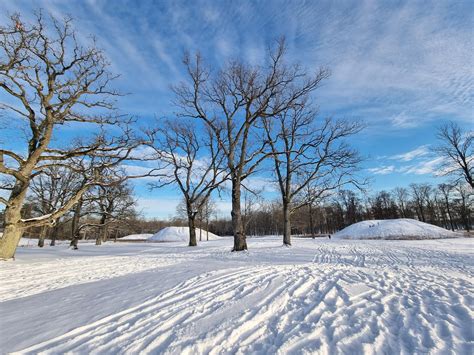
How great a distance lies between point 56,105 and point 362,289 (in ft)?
48.1

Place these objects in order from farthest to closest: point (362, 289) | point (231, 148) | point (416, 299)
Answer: point (231, 148) → point (362, 289) → point (416, 299)

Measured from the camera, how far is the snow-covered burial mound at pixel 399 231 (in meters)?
27.7

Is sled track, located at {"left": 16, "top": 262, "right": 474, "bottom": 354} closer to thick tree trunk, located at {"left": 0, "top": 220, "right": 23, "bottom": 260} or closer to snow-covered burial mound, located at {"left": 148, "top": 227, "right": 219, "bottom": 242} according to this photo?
thick tree trunk, located at {"left": 0, "top": 220, "right": 23, "bottom": 260}

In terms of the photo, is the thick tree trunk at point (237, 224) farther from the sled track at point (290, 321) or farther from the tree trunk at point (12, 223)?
the tree trunk at point (12, 223)

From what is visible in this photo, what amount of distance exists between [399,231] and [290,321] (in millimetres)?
35088

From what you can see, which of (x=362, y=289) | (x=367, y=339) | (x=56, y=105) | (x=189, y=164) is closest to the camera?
(x=367, y=339)

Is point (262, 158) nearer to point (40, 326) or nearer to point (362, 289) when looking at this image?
point (362, 289)

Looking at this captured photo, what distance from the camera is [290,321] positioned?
121 inches

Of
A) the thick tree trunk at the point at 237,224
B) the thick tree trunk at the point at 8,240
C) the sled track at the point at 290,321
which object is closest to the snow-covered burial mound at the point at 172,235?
the thick tree trunk at the point at 237,224

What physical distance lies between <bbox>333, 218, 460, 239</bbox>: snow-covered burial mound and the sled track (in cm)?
3026

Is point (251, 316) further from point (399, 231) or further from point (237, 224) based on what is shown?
point (399, 231)

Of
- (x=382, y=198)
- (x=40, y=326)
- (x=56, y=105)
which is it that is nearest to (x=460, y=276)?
(x=40, y=326)

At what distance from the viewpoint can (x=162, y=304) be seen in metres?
3.85

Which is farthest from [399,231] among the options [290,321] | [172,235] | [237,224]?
[172,235]
